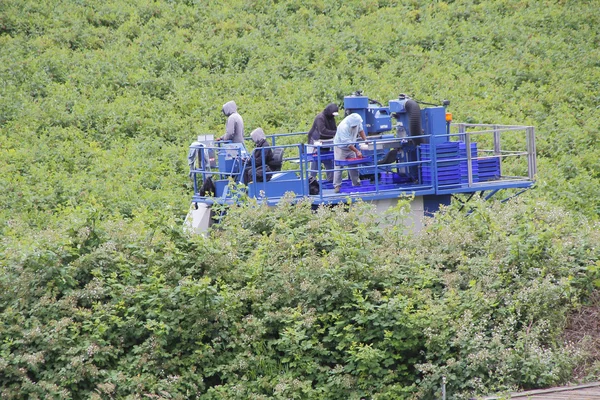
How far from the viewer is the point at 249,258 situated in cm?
1073

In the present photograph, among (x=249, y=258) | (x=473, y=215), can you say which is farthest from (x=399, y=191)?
(x=249, y=258)

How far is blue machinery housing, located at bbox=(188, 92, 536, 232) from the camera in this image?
13.3 metres

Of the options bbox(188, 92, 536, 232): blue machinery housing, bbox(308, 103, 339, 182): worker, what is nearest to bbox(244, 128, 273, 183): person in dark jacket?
bbox(188, 92, 536, 232): blue machinery housing

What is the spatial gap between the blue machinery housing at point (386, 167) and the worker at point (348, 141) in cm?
15

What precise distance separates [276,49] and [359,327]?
21551 millimetres

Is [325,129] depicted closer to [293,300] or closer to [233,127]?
[233,127]

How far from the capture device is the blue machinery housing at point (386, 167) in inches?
524

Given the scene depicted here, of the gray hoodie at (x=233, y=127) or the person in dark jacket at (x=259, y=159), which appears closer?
the person in dark jacket at (x=259, y=159)

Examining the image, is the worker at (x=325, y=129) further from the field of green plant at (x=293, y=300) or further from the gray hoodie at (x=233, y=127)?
the field of green plant at (x=293, y=300)

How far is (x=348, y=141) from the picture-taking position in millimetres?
13602

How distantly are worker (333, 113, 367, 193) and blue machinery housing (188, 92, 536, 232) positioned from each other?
15cm

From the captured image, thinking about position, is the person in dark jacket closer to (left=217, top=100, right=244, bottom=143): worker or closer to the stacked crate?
(left=217, top=100, right=244, bottom=143): worker

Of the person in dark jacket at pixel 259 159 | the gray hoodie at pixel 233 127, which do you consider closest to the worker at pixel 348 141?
the person in dark jacket at pixel 259 159

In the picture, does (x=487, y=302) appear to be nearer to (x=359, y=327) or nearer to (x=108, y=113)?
(x=359, y=327)
